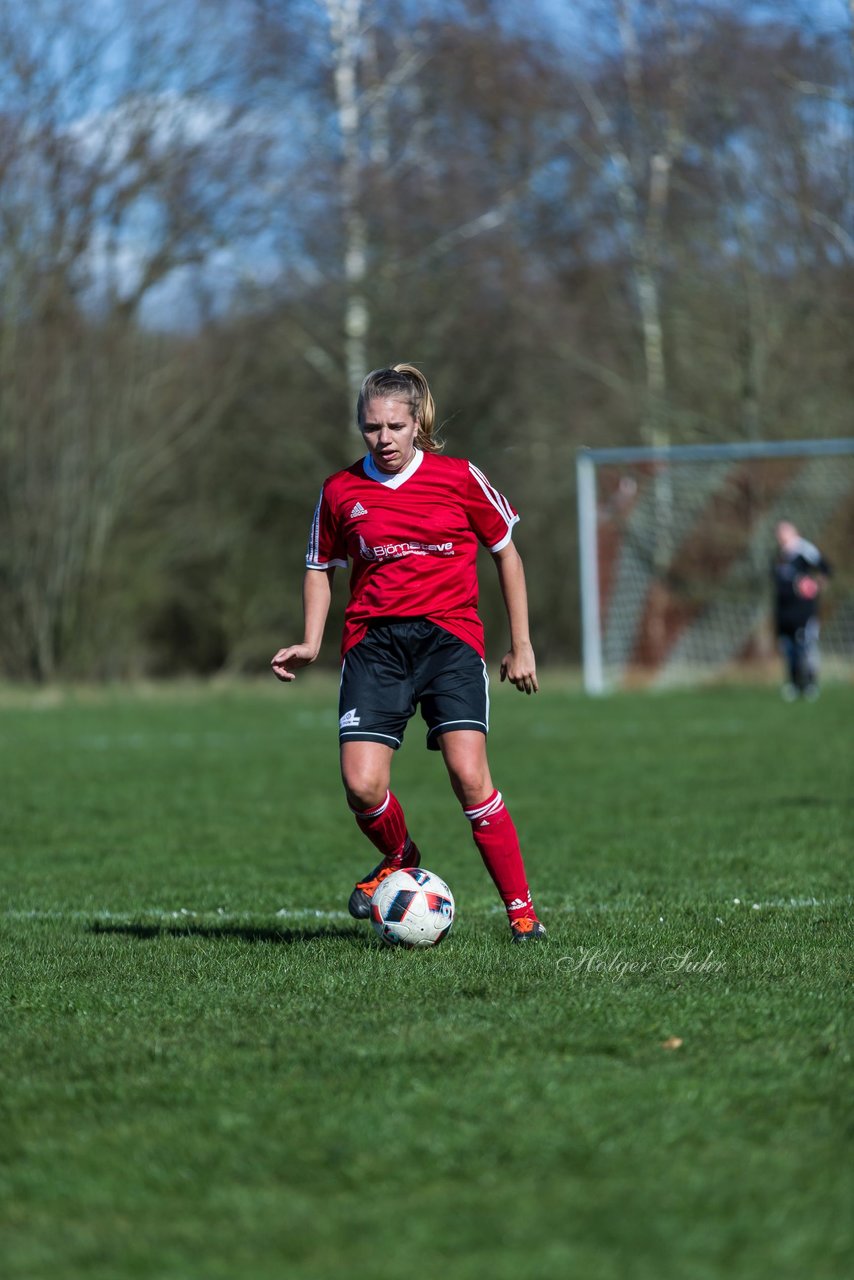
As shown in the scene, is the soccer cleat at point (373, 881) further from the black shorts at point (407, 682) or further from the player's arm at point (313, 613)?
the player's arm at point (313, 613)

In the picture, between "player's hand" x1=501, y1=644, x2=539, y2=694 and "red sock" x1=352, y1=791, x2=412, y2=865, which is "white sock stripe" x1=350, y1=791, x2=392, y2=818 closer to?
"red sock" x1=352, y1=791, x2=412, y2=865

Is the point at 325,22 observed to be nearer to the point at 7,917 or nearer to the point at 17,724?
the point at 17,724

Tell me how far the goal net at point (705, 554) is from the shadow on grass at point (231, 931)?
55.3ft

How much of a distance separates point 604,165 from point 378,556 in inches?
957

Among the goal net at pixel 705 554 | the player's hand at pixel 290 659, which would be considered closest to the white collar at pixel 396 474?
the player's hand at pixel 290 659

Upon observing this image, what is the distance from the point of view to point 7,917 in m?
Answer: 6.34

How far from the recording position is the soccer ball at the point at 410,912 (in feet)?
17.4

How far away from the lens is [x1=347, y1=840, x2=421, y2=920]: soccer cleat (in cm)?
594

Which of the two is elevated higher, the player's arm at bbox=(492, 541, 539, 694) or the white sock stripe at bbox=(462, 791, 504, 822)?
the player's arm at bbox=(492, 541, 539, 694)

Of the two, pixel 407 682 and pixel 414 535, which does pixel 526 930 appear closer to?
pixel 407 682

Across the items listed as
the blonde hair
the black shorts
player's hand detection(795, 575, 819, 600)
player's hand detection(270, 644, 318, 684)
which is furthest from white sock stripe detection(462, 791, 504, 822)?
player's hand detection(795, 575, 819, 600)

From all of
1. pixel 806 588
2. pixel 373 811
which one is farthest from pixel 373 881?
pixel 806 588

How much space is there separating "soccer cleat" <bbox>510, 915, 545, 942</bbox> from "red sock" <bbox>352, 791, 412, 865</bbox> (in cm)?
54

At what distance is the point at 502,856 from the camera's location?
5.52m
